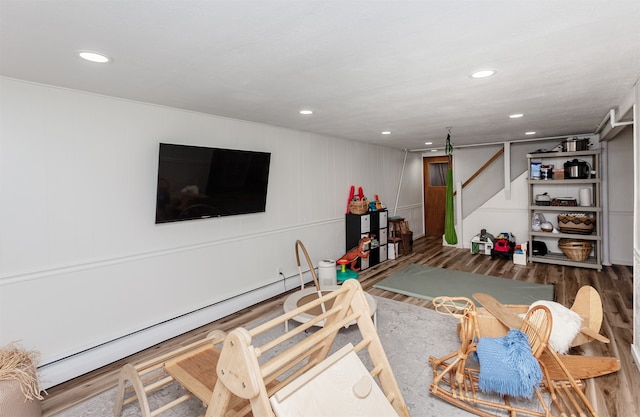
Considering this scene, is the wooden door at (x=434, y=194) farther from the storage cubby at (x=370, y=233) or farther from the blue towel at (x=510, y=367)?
the blue towel at (x=510, y=367)

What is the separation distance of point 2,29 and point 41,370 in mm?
2263

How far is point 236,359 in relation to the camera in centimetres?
119

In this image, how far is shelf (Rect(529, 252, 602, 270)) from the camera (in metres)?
5.06

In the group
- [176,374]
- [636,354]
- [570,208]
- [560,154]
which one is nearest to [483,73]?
[636,354]

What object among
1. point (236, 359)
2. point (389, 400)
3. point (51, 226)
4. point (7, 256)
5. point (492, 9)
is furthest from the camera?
point (51, 226)

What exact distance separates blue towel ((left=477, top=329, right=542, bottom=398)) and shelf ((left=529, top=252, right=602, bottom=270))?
13.6 ft

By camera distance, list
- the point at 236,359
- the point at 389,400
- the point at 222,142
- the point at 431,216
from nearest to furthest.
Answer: the point at 236,359 → the point at 389,400 → the point at 222,142 → the point at 431,216

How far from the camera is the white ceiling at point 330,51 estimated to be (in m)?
1.41

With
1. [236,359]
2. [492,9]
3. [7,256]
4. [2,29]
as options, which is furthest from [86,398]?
[492,9]

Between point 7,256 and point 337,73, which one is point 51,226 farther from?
point 337,73

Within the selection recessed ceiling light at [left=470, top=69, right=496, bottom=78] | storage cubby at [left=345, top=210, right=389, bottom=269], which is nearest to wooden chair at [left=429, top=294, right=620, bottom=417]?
recessed ceiling light at [left=470, top=69, right=496, bottom=78]

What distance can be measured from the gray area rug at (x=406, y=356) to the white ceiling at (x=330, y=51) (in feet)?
7.22

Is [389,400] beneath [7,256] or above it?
beneath

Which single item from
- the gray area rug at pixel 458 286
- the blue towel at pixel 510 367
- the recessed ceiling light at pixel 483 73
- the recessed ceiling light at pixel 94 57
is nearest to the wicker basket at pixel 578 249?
the gray area rug at pixel 458 286
